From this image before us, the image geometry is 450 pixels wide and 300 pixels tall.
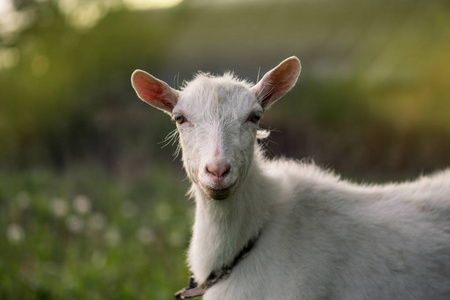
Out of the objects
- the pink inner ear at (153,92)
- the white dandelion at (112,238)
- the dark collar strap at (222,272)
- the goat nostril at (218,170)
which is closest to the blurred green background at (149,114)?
the white dandelion at (112,238)

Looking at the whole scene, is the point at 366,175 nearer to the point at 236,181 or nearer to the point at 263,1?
the point at 263,1

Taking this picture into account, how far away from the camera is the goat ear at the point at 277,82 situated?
3674mm

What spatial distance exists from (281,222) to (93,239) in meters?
4.43

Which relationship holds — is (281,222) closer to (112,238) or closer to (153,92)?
(153,92)

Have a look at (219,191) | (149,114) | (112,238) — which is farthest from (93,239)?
(149,114)

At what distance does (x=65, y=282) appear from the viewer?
19.2 feet

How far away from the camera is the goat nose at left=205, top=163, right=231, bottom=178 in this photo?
303cm

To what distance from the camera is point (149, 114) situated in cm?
1295

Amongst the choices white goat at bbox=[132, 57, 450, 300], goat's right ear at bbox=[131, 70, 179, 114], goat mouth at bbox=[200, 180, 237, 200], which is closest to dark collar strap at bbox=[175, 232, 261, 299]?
white goat at bbox=[132, 57, 450, 300]

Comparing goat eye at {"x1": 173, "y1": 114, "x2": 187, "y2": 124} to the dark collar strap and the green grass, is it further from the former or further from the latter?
the green grass

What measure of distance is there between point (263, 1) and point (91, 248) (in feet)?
27.8

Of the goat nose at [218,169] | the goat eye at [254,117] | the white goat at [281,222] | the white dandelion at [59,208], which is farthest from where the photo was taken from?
the white dandelion at [59,208]

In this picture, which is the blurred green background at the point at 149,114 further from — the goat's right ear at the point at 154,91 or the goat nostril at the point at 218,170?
the goat nostril at the point at 218,170

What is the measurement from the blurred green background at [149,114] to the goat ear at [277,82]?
2.71 meters
